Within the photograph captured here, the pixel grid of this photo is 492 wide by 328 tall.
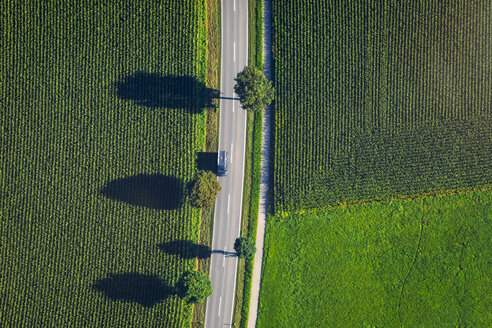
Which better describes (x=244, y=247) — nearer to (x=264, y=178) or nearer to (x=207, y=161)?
(x=264, y=178)

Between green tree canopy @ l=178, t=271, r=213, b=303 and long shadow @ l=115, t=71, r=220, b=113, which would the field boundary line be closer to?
green tree canopy @ l=178, t=271, r=213, b=303

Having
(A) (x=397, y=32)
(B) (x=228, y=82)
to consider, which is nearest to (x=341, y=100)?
(A) (x=397, y=32)

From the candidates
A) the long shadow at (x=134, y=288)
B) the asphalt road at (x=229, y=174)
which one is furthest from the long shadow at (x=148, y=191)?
the long shadow at (x=134, y=288)

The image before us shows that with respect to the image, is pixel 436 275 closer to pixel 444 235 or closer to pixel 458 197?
pixel 444 235

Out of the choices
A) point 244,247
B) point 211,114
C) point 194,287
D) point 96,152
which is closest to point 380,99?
point 211,114

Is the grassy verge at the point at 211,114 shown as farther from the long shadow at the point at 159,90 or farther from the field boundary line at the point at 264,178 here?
the field boundary line at the point at 264,178

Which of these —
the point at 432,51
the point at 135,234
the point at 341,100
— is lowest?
the point at 135,234

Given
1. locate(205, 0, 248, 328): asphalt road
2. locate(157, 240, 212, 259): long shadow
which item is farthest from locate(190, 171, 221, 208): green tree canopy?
locate(157, 240, 212, 259): long shadow
